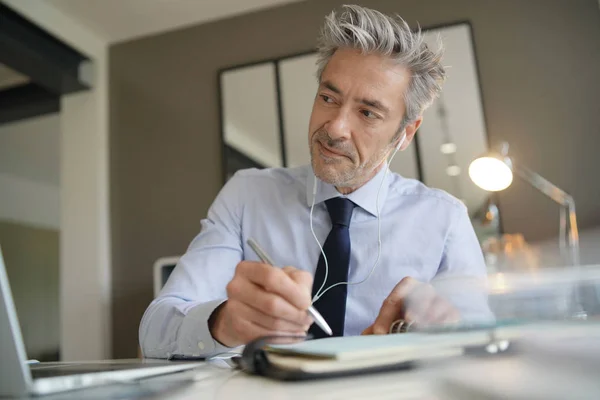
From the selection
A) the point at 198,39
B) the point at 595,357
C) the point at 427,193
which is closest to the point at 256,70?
the point at 198,39

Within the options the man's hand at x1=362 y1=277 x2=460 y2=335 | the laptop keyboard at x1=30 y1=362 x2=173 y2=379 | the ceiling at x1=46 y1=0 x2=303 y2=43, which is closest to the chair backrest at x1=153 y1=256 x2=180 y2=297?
the ceiling at x1=46 y1=0 x2=303 y2=43

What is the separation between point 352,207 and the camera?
121cm

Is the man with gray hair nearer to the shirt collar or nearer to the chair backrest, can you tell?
the shirt collar

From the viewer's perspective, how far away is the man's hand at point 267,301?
0.57 meters

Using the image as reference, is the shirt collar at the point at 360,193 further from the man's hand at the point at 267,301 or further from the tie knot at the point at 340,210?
the man's hand at the point at 267,301

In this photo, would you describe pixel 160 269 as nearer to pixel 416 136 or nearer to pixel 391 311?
pixel 416 136

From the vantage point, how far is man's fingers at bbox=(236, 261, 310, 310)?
0.56 m

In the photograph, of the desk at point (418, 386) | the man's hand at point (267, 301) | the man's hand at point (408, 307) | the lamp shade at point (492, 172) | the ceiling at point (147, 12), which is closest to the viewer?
the desk at point (418, 386)

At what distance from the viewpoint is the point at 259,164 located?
→ 2.82m

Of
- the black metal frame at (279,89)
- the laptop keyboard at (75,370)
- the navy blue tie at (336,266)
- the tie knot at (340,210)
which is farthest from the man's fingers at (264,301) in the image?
the black metal frame at (279,89)

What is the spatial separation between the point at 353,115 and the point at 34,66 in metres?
2.35

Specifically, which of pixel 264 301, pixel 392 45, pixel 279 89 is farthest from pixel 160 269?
pixel 264 301

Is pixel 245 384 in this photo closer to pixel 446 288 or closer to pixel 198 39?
pixel 446 288

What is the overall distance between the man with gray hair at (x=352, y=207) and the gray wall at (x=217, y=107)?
1.33 m
